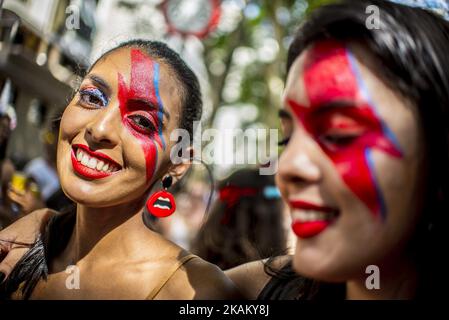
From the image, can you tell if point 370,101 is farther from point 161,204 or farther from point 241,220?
point 241,220

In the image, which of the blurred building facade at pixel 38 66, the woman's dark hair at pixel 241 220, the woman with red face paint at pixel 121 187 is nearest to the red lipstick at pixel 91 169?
the woman with red face paint at pixel 121 187

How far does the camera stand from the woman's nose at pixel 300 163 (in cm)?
134

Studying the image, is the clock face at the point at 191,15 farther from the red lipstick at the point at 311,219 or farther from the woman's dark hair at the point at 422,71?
the red lipstick at the point at 311,219

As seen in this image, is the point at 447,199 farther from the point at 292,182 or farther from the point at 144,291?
the point at 144,291

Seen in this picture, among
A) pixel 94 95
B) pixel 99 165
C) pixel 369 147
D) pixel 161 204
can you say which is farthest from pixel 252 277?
pixel 94 95

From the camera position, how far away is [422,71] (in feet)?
4.41

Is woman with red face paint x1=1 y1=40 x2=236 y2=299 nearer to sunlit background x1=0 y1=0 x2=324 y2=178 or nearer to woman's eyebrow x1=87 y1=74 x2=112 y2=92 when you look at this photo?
woman's eyebrow x1=87 y1=74 x2=112 y2=92

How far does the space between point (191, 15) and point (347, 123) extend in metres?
6.57

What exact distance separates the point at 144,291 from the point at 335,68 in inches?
44.0

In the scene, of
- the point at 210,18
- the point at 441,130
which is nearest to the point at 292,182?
the point at 441,130

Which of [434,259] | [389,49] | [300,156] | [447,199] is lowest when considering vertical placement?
[434,259]

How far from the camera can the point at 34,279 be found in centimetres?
197

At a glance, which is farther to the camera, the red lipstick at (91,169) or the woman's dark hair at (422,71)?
the red lipstick at (91,169)

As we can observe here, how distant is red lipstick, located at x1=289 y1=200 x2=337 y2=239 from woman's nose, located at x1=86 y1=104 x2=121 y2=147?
82 cm
